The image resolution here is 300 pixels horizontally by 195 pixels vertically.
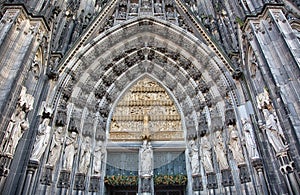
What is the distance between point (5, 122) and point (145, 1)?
328 inches

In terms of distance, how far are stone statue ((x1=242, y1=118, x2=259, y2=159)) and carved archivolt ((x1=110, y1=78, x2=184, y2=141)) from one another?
9.02 feet

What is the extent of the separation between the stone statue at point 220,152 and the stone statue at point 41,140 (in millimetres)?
5147

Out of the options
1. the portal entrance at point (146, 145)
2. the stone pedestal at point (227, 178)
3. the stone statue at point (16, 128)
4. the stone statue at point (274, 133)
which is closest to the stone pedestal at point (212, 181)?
the stone pedestal at point (227, 178)

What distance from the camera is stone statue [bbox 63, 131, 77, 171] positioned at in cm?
731

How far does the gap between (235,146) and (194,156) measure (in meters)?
1.59

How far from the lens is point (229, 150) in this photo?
7.51 m

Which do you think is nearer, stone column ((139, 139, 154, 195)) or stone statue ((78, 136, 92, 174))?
stone statue ((78, 136, 92, 174))

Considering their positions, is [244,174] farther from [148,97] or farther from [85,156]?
[148,97]

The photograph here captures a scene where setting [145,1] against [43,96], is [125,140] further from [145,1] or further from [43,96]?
[145,1]

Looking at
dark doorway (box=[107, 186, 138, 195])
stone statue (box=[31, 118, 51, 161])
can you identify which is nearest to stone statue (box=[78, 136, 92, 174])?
stone statue (box=[31, 118, 51, 161])

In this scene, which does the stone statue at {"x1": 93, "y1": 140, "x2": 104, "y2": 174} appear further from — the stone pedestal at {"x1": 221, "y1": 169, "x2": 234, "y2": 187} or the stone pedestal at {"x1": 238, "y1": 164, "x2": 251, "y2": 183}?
the stone pedestal at {"x1": 238, "y1": 164, "x2": 251, "y2": 183}

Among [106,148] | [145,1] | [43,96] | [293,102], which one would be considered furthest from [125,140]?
[145,1]

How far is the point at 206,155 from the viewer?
7938mm

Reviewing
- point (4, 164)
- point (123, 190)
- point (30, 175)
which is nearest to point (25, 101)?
point (4, 164)
